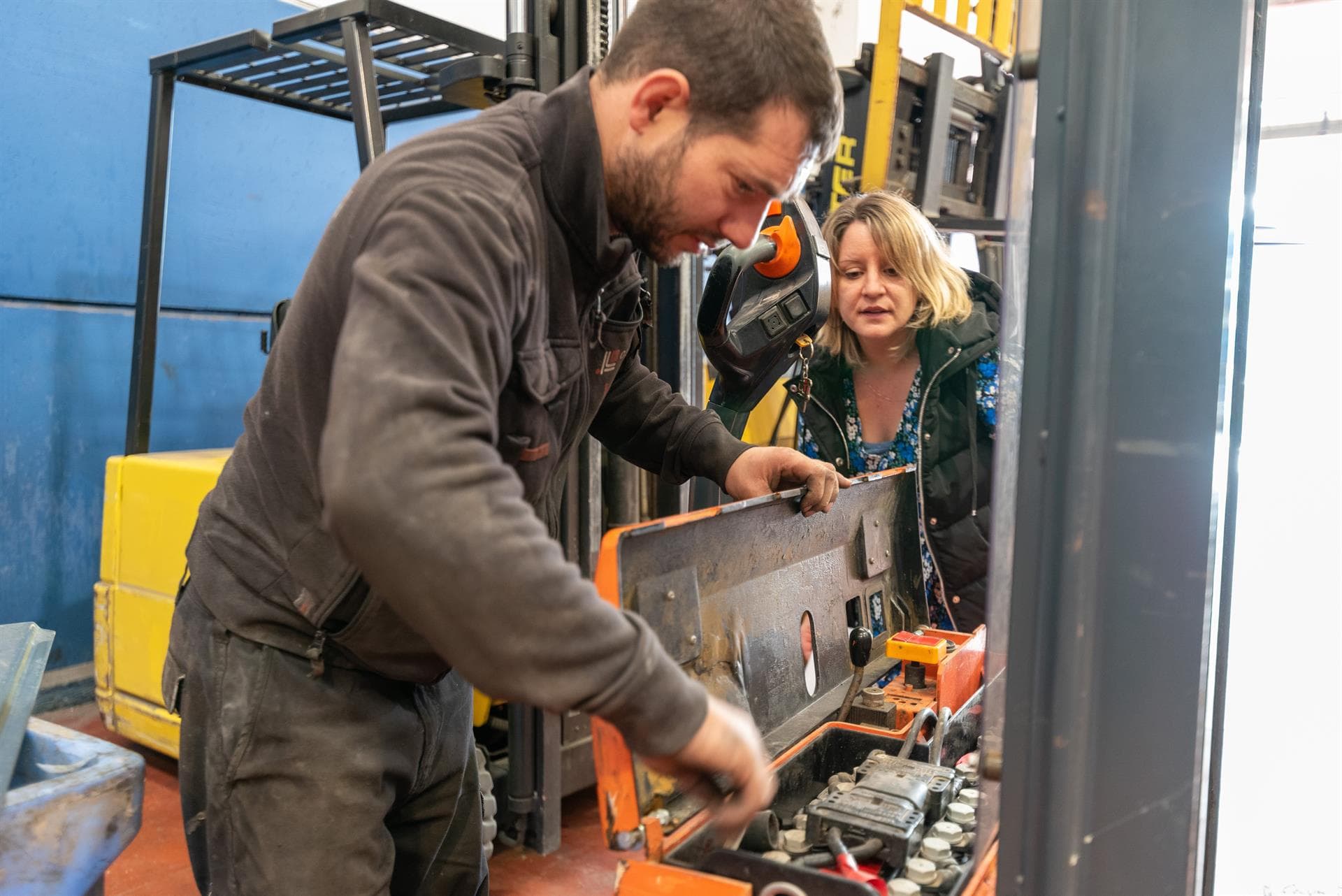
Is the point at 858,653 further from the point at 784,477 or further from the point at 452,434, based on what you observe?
the point at 452,434

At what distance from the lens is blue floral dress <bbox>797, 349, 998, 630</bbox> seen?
7.44ft

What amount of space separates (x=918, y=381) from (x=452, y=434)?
1746 mm

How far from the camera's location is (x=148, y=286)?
9.75 feet

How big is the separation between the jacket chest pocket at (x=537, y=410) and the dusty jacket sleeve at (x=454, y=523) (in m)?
0.19

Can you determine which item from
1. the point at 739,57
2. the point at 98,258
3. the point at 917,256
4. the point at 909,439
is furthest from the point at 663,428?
the point at 98,258

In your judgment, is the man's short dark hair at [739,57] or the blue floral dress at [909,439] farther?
the blue floral dress at [909,439]

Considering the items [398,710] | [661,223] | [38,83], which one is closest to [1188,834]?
[661,223]

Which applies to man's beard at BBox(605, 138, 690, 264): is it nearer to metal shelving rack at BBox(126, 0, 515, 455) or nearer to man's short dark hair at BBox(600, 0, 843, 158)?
man's short dark hair at BBox(600, 0, 843, 158)

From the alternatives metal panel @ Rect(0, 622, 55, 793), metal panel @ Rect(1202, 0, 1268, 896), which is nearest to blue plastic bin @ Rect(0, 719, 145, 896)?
metal panel @ Rect(0, 622, 55, 793)

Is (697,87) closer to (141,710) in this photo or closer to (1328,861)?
(1328,861)

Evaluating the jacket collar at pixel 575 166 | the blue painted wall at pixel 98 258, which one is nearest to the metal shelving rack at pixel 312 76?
the blue painted wall at pixel 98 258

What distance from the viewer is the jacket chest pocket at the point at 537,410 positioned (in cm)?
104

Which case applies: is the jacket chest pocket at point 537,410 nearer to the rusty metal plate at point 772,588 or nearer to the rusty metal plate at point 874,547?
the rusty metal plate at point 772,588

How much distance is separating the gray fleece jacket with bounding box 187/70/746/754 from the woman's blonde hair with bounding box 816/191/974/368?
4.07ft
